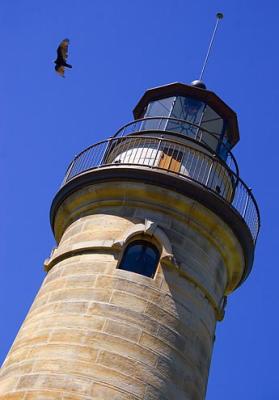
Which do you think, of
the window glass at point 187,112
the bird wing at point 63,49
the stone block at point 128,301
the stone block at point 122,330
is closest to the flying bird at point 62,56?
the bird wing at point 63,49

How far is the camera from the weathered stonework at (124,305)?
10.0 metres

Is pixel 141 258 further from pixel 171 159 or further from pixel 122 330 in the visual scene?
pixel 171 159

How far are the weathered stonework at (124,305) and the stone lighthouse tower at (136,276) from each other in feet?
0.06

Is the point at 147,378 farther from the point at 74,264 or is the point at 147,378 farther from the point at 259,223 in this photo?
the point at 259,223

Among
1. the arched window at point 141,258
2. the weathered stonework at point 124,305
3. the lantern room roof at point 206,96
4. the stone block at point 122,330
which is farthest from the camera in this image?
the lantern room roof at point 206,96

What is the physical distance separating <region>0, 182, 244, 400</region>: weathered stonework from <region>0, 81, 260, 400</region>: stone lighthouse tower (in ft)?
0.06

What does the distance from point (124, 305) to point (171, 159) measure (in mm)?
3836

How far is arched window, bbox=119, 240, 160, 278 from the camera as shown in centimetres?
1150

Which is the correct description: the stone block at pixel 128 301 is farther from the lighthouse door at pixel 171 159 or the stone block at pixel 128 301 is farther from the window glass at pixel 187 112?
the window glass at pixel 187 112

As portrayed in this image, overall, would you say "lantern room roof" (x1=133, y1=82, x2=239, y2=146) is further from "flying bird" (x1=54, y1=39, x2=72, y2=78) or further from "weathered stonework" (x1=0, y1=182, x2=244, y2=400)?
"weathered stonework" (x1=0, y1=182, x2=244, y2=400)

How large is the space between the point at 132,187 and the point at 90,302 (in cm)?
252

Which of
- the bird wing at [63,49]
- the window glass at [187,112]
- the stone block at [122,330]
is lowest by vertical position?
the stone block at [122,330]

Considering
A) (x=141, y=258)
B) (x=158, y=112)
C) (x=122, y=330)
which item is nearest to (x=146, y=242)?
(x=141, y=258)

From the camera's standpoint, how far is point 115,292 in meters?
10.9
